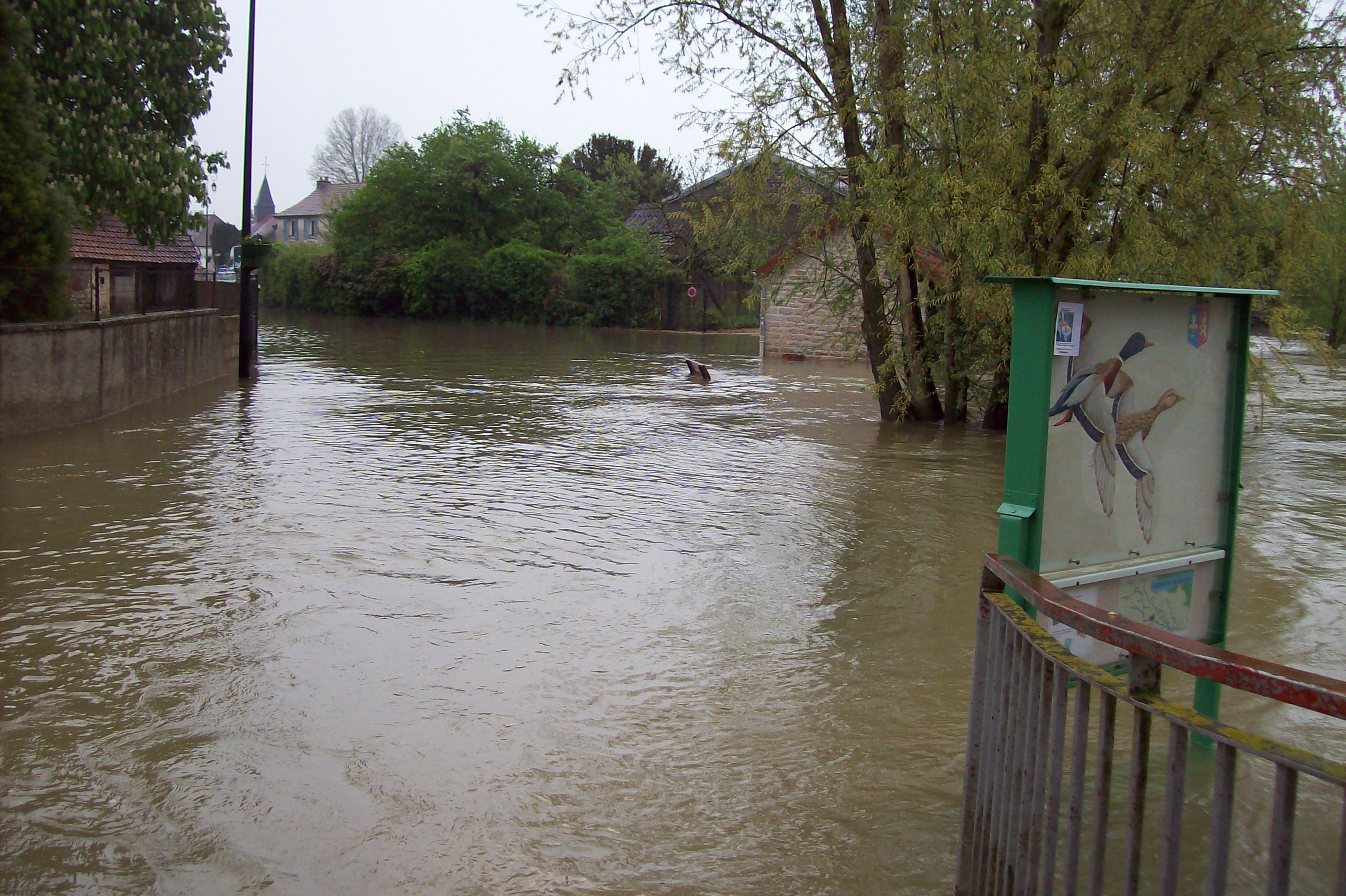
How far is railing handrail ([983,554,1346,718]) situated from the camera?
204 centimetres

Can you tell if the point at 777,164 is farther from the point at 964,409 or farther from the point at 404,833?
the point at 404,833

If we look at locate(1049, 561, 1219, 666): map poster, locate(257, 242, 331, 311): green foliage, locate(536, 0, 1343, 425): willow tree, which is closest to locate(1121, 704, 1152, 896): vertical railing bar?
locate(1049, 561, 1219, 666): map poster

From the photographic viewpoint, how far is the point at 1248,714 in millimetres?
5395

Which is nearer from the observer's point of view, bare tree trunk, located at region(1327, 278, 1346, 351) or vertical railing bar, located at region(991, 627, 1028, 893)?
vertical railing bar, located at region(991, 627, 1028, 893)

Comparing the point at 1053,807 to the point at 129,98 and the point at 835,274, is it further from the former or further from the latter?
the point at 129,98

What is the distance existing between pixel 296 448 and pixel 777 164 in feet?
24.8


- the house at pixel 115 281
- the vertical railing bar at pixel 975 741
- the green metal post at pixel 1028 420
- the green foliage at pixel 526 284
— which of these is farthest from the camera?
the green foliage at pixel 526 284

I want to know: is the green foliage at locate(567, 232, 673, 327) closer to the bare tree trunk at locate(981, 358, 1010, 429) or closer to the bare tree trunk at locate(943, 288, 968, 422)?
the bare tree trunk at locate(943, 288, 968, 422)

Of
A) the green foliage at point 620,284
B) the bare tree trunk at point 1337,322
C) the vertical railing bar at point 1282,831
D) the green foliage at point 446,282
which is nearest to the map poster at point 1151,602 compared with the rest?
the vertical railing bar at point 1282,831

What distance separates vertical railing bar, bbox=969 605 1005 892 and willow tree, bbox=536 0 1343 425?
1053 cm

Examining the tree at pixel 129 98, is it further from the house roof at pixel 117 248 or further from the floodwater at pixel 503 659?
the floodwater at pixel 503 659

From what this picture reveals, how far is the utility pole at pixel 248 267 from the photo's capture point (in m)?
20.0

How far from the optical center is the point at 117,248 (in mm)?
28859

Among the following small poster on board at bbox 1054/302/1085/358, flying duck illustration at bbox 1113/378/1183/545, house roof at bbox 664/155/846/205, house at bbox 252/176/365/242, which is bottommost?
flying duck illustration at bbox 1113/378/1183/545
